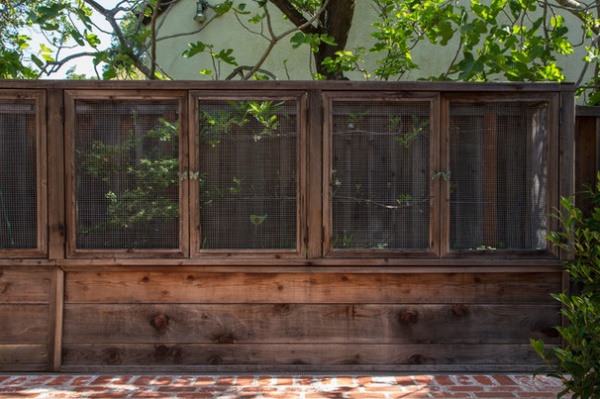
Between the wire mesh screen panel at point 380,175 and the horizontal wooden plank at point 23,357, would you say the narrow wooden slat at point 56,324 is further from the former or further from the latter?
the wire mesh screen panel at point 380,175

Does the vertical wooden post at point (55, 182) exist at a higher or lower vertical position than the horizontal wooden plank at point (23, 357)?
higher

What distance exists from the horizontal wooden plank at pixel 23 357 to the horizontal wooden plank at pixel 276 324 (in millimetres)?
212

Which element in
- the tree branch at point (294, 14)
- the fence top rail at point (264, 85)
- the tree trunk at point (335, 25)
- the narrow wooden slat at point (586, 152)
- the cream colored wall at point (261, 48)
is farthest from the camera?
the cream colored wall at point (261, 48)

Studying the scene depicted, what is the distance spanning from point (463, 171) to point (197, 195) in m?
1.97

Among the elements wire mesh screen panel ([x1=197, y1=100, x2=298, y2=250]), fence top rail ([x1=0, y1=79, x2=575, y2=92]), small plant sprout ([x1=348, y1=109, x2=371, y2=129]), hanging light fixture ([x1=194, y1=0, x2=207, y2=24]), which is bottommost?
wire mesh screen panel ([x1=197, y1=100, x2=298, y2=250])

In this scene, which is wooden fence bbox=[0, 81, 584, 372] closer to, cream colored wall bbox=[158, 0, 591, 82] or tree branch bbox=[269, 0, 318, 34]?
tree branch bbox=[269, 0, 318, 34]

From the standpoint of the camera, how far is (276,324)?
4875mm

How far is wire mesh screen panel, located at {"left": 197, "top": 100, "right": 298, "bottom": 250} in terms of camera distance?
15.9 feet

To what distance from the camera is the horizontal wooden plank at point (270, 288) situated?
4.88 metres

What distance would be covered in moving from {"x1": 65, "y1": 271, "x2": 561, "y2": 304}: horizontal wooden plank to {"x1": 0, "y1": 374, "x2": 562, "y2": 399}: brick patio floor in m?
0.55

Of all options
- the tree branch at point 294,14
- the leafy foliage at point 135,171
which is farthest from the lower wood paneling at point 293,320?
the tree branch at point 294,14

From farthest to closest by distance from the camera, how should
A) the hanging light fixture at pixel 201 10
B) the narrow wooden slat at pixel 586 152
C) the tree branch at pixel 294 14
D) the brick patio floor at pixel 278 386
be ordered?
the hanging light fixture at pixel 201 10
the tree branch at pixel 294 14
the narrow wooden slat at pixel 586 152
the brick patio floor at pixel 278 386

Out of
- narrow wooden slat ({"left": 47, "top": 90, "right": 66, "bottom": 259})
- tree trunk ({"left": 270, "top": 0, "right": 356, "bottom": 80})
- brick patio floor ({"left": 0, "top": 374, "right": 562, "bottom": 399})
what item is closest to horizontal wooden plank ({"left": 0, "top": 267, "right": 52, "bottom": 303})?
narrow wooden slat ({"left": 47, "top": 90, "right": 66, "bottom": 259})

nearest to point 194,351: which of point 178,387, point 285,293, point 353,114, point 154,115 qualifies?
point 178,387
